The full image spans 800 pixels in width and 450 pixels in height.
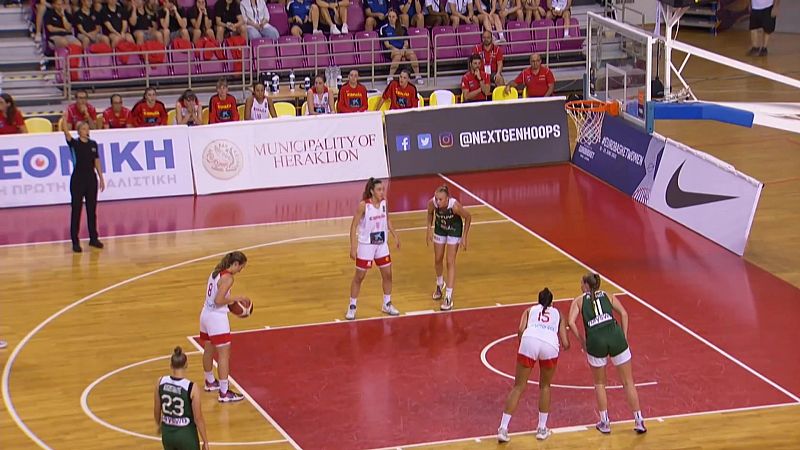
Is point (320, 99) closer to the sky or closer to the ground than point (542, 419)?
closer to the sky

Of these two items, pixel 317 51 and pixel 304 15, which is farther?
pixel 304 15

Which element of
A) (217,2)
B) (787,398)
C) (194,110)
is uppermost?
(217,2)

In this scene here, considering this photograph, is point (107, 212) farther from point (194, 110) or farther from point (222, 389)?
point (222, 389)

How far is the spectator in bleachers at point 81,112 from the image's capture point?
22609 mm

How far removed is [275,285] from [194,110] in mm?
5913

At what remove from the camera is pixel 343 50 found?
2859 cm

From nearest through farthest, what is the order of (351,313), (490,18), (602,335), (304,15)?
1. (602,335)
2. (351,313)
3. (304,15)
4. (490,18)

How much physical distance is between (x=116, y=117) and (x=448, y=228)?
8.24 meters

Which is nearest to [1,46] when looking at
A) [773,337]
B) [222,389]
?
[222,389]

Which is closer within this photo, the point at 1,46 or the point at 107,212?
the point at 107,212

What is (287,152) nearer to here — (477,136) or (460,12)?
(477,136)

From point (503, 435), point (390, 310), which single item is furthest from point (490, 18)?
point (503, 435)

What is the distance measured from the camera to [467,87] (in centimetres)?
2598

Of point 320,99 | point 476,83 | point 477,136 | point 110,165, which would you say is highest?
point 476,83
